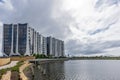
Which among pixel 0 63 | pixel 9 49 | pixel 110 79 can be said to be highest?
pixel 9 49

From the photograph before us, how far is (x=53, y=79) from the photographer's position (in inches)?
2404

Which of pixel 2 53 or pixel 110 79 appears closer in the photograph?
pixel 110 79

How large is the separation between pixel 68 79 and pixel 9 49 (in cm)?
13834

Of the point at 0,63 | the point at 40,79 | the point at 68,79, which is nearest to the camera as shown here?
the point at 40,79

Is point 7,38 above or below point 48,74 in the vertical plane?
above

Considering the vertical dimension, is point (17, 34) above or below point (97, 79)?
above

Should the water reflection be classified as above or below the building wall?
below

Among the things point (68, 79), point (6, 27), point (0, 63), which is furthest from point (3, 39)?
point (68, 79)

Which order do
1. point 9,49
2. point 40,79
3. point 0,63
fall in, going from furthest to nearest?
point 9,49
point 0,63
point 40,79

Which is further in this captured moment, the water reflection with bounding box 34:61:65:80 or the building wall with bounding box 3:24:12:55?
the building wall with bounding box 3:24:12:55

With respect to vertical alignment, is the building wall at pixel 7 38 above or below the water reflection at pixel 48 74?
above

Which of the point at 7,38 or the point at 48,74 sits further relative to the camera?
the point at 7,38

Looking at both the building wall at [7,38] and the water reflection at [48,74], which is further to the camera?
the building wall at [7,38]

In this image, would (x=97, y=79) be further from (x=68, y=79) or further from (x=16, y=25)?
(x=16, y=25)
